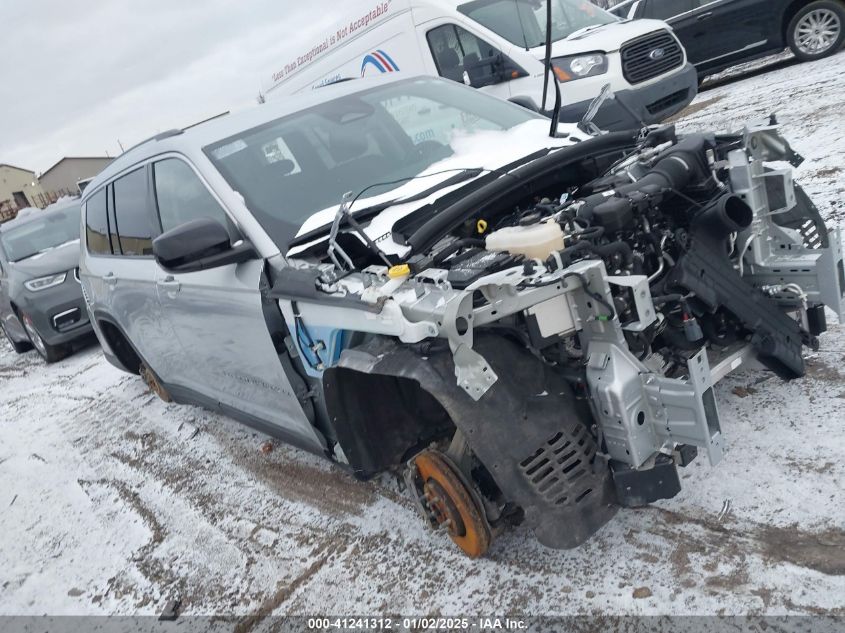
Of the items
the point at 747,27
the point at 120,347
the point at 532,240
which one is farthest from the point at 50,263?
the point at 747,27

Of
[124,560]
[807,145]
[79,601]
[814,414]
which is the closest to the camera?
[814,414]

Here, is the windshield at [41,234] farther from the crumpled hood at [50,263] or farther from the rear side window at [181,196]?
the rear side window at [181,196]

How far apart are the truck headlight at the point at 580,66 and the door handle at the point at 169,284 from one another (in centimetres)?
594

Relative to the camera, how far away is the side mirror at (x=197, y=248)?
2.88 metres

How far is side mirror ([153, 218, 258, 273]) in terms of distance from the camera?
2875 mm

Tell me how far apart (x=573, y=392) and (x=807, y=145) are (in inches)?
207

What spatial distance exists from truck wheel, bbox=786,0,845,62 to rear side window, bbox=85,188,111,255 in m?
9.97

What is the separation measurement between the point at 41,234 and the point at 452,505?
898 cm

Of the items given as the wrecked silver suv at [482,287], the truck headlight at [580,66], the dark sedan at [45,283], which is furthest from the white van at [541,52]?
the dark sedan at [45,283]

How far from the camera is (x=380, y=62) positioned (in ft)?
33.0

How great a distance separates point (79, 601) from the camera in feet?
10.9

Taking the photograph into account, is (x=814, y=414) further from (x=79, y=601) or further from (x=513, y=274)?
(x=79, y=601)

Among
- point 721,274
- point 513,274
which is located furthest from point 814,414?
point 513,274

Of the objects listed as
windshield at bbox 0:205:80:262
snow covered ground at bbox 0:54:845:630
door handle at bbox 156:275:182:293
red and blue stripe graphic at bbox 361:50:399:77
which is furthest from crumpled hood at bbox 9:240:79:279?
door handle at bbox 156:275:182:293
